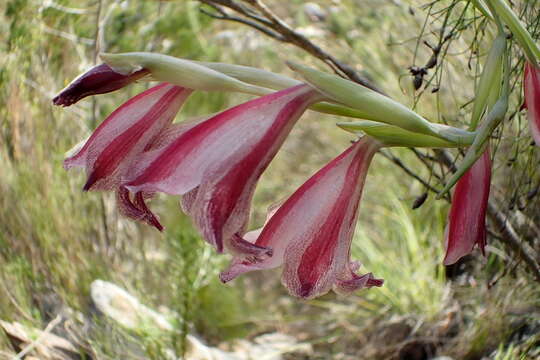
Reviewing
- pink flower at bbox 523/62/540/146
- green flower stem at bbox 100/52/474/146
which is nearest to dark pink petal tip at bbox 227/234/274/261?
green flower stem at bbox 100/52/474/146

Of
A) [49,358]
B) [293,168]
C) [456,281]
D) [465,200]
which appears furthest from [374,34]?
[465,200]

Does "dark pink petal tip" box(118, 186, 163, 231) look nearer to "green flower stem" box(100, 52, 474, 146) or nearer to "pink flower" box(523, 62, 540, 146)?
"green flower stem" box(100, 52, 474, 146)

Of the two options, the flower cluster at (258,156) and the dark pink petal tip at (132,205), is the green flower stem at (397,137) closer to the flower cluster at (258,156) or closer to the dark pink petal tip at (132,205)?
the flower cluster at (258,156)

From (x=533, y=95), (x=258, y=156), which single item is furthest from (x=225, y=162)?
(x=533, y=95)

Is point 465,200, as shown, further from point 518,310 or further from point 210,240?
point 518,310

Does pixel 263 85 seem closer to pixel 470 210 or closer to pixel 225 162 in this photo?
pixel 225 162

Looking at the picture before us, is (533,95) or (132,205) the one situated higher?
(533,95)

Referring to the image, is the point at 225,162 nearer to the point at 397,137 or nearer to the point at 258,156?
the point at 258,156

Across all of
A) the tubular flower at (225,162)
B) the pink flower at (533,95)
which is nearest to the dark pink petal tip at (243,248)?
the tubular flower at (225,162)
